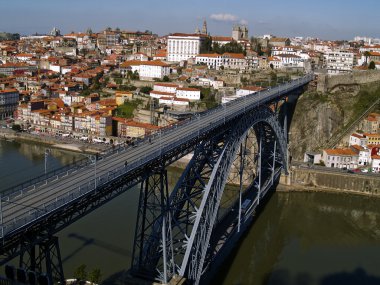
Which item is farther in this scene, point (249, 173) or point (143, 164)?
point (249, 173)

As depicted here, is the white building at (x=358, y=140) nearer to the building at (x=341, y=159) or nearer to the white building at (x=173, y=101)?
the building at (x=341, y=159)

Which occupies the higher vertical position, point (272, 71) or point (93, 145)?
point (272, 71)

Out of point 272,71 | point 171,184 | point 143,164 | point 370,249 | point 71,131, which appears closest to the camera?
point 143,164

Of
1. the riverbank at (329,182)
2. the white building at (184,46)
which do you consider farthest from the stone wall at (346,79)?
the white building at (184,46)

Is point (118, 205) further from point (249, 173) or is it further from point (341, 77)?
point (341, 77)

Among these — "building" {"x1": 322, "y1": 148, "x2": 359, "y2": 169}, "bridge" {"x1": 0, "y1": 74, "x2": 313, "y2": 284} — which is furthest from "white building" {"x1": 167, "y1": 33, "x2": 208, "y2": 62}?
"bridge" {"x1": 0, "y1": 74, "x2": 313, "y2": 284}

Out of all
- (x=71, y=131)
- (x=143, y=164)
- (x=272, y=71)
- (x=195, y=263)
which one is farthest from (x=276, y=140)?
(x=272, y=71)

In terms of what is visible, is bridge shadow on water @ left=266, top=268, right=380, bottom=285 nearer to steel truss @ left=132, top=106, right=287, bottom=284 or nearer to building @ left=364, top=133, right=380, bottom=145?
steel truss @ left=132, top=106, right=287, bottom=284
